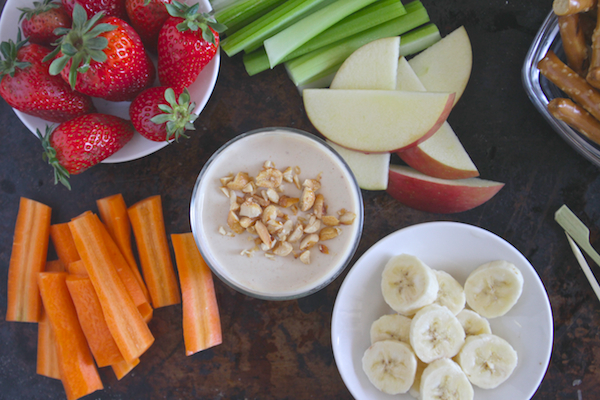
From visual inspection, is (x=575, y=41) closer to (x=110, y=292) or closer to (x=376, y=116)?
(x=376, y=116)

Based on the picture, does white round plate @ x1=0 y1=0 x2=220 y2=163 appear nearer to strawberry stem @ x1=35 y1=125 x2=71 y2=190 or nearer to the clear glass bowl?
strawberry stem @ x1=35 y1=125 x2=71 y2=190

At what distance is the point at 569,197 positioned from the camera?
1556mm

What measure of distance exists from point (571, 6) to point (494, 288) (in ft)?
3.01

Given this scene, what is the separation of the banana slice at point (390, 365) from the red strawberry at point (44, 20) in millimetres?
1458

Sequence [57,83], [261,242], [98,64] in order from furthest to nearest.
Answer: [261,242], [57,83], [98,64]

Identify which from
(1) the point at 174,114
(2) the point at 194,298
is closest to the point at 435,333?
(2) the point at 194,298

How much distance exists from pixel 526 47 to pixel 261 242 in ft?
4.15

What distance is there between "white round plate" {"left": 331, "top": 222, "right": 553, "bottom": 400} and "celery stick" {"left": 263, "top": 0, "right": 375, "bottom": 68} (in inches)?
30.1

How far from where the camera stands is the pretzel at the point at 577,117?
50.3 inches

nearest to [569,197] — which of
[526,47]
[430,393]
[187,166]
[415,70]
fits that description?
[526,47]

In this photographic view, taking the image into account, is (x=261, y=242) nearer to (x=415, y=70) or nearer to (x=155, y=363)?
(x=155, y=363)

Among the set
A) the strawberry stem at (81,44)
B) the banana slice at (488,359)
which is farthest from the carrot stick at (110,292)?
the banana slice at (488,359)

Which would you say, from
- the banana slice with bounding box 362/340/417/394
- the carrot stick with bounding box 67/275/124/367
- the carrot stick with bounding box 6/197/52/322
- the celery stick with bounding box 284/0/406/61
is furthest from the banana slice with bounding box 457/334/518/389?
the carrot stick with bounding box 6/197/52/322

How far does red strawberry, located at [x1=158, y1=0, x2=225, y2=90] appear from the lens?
3.80 feet
